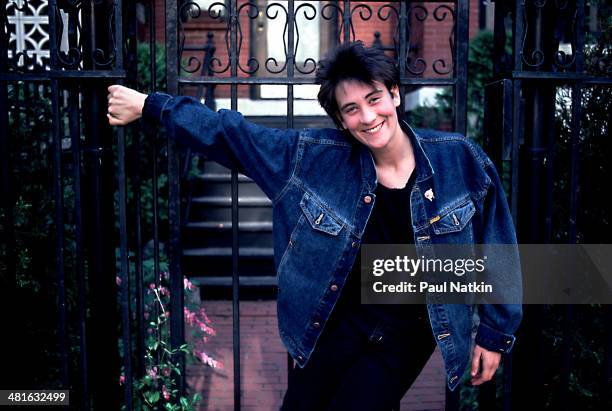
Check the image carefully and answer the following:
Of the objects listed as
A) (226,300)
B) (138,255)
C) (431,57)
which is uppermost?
(431,57)

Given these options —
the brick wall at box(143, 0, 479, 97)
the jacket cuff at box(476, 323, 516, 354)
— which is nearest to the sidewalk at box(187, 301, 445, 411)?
the jacket cuff at box(476, 323, 516, 354)

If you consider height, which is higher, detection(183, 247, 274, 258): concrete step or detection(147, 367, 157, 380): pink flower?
detection(147, 367, 157, 380): pink flower

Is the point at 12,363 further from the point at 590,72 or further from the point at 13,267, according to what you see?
the point at 590,72

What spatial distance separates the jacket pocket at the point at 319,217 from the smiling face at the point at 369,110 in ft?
1.04

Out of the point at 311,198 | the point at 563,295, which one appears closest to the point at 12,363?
the point at 311,198

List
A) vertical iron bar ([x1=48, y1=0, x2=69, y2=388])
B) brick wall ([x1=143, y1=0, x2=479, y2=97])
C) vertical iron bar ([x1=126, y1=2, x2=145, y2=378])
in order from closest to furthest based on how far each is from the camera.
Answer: vertical iron bar ([x1=48, y1=0, x2=69, y2=388]) → vertical iron bar ([x1=126, y1=2, x2=145, y2=378]) → brick wall ([x1=143, y1=0, x2=479, y2=97])

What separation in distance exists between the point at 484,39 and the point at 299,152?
631 cm

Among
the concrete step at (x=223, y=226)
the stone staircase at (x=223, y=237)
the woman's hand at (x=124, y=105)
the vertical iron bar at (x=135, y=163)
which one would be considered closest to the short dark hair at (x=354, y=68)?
the woman's hand at (x=124, y=105)

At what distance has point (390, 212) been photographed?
2.35m

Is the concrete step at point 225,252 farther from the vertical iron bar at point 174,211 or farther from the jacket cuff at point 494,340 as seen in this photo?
the jacket cuff at point 494,340

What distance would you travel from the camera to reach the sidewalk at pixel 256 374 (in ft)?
14.7

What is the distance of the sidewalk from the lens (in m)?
4.48

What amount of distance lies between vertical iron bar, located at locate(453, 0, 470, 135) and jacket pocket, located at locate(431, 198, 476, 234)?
65cm

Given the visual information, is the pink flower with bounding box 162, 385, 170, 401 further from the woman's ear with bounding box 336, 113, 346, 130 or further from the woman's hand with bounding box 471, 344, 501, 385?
the woman's ear with bounding box 336, 113, 346, 130
